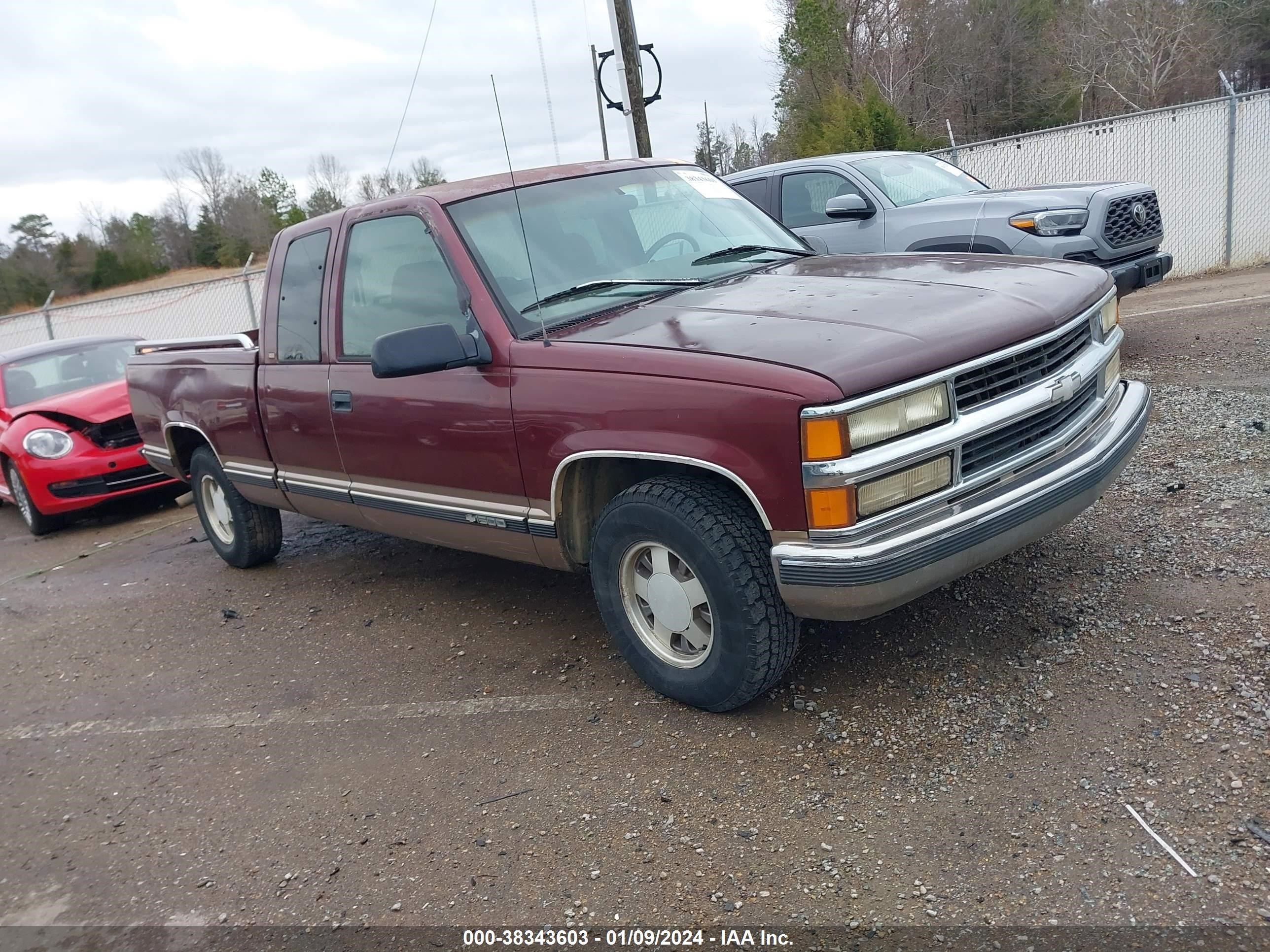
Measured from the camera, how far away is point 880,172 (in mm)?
8516

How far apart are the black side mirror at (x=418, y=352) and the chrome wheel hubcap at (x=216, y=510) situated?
2929mm

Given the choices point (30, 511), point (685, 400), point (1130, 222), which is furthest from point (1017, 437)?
point (30, 511)

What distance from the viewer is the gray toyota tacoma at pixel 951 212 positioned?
7.48 meters

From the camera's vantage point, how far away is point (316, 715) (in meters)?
4.11

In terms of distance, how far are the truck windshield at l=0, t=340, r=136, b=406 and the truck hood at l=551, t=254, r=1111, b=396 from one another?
7.12m

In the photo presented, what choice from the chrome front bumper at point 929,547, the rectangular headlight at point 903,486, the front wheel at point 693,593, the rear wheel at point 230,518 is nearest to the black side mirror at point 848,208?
the rear wheel at point 230,518

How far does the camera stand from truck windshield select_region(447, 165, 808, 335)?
3965 mm

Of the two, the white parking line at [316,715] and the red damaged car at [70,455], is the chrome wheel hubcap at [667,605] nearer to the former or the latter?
the white parking line at [316,715]

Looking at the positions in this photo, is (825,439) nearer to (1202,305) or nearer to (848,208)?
(848,208)

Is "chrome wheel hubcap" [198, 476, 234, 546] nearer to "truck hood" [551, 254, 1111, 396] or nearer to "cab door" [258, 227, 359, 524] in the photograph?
"cab door" [258, 227, 359, 524]

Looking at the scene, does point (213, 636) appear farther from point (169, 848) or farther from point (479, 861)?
point (479, 861)

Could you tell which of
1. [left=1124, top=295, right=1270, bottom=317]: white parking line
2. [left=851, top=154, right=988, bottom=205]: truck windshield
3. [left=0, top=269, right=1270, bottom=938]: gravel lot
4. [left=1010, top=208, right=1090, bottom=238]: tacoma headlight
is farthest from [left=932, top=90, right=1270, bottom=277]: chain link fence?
[left=0, top=269, right=1270, bottom=938]: gravel lot

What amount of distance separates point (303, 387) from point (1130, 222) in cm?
627

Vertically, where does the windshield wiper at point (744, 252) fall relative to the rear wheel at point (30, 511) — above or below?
above
